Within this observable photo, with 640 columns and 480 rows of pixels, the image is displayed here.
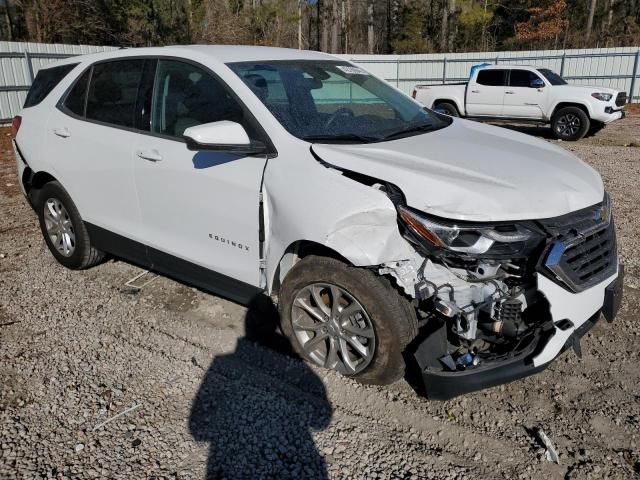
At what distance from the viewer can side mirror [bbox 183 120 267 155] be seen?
120 inches

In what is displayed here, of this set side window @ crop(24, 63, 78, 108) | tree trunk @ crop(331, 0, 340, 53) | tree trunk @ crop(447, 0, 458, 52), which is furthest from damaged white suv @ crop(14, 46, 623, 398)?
tree trunk @ crop(331, 0, 340, 53)

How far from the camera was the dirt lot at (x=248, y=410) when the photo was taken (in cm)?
268

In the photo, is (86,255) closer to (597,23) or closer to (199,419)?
(199,419)

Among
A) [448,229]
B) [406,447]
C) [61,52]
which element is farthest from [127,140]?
[61,52]

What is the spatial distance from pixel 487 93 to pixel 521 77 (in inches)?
36.4

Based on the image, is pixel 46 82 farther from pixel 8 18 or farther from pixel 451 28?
pixel 451 28

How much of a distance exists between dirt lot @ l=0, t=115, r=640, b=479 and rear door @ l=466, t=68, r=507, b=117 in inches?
444

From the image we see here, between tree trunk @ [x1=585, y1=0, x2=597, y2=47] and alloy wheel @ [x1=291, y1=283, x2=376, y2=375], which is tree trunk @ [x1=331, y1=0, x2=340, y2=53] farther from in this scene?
alloy wheel @ [x1=291, y1=283, x2=376, y2=375]

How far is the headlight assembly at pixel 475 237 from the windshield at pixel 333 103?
808 mm

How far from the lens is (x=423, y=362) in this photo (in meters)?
2.77

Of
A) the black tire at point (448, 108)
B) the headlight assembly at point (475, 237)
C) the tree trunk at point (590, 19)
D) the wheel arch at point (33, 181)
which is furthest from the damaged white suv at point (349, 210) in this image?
the tree trunk at point (590, 19)

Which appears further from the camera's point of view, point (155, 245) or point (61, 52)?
point (61, 52)

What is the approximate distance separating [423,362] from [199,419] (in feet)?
4.09

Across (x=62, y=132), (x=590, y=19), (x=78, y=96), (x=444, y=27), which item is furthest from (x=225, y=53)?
(x=590, y=19)
